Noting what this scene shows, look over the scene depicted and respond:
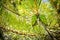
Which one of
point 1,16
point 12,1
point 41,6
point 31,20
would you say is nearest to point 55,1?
point 41,6

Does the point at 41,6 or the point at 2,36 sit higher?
the point at 41,6

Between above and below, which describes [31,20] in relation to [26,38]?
above

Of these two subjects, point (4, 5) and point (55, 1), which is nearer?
point (55, 1)

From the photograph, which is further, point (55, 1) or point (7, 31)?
point (7, 31)

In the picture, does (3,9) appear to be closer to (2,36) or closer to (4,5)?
(4,5)

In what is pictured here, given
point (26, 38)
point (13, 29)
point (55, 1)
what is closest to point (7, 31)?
point (13, 29)

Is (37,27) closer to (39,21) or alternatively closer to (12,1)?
(39,21)

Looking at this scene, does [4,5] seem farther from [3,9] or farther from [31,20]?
[31,20]

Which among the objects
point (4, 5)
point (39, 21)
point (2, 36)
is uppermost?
point (4, 5)
